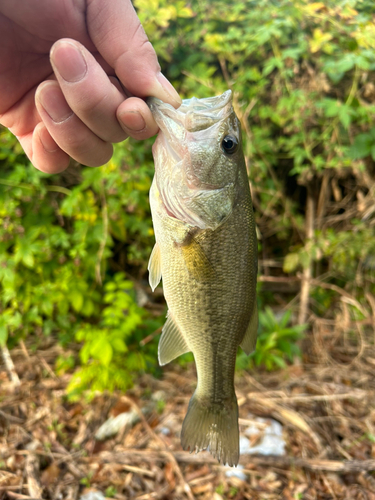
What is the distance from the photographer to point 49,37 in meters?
1.30

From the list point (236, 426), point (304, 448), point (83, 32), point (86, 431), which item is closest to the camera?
point (83, 32)

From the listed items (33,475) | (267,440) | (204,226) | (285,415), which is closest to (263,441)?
(267,440)

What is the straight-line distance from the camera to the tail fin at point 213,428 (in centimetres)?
138

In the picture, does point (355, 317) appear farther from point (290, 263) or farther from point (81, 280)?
point (81, 280)

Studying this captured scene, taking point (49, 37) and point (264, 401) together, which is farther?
point (264, 401)

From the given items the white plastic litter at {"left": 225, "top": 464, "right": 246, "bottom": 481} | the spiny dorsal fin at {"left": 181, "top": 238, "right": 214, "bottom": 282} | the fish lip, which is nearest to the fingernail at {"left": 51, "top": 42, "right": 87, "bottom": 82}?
the fish lip

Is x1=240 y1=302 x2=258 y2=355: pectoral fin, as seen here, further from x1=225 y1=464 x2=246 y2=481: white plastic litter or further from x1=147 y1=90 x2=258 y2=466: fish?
x1=225 y1=464 x2=246 y2=481: white plastic litter

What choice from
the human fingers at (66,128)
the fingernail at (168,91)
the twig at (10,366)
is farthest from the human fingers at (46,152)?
the twig at (10,366)

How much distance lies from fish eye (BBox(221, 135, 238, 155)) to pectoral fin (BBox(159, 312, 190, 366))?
0.73 meters

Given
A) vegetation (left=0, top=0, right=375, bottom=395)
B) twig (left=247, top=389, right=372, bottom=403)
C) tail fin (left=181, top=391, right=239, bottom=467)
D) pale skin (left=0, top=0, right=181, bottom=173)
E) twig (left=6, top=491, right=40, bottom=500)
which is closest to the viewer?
pale skin (left=0, top=0, right=181, bottom=173)

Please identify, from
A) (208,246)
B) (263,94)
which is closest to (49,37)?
(208,246)

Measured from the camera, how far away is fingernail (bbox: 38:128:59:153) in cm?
143

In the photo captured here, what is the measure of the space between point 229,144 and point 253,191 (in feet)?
6.83

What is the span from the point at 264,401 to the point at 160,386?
0.89 m
